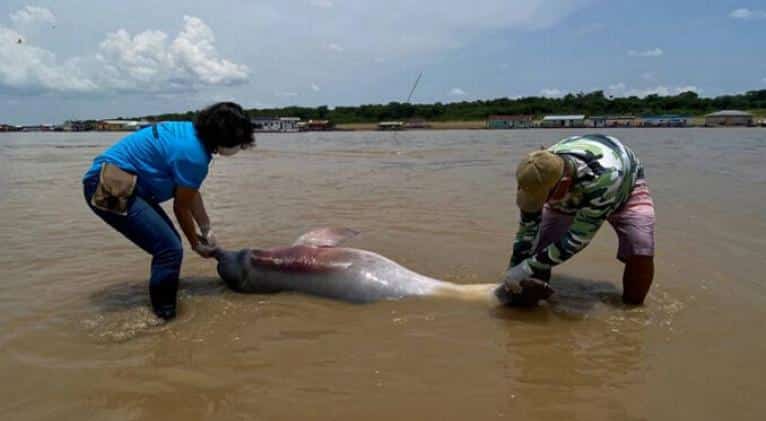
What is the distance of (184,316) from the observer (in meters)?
4.75

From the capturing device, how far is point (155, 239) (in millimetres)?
4527

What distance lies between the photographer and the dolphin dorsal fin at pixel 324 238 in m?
6.05

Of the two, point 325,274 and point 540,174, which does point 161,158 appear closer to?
point 325,274

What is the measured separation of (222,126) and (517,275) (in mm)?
2624

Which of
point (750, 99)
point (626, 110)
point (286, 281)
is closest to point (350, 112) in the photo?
point (626, 110)

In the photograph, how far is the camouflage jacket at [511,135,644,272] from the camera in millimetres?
4285

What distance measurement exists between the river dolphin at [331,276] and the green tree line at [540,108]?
88797 millimetres

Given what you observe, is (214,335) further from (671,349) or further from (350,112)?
(350,112)

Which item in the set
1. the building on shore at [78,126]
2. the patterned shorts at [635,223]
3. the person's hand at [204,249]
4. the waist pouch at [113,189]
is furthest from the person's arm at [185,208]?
→ the building on shore at [78,126]

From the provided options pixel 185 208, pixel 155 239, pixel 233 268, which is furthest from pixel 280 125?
pixel 155 239

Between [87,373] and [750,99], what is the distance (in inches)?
4393

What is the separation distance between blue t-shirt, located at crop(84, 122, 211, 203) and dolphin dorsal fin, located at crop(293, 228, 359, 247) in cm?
175

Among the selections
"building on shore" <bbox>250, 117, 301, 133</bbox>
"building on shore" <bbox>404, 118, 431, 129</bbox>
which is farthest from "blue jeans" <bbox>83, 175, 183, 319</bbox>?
"building on shore" <bbox>250, 117, 301, 133</bbox>

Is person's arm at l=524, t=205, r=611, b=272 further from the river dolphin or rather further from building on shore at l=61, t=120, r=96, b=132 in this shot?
building on shore at l=61, t=120, r=96, b=132
